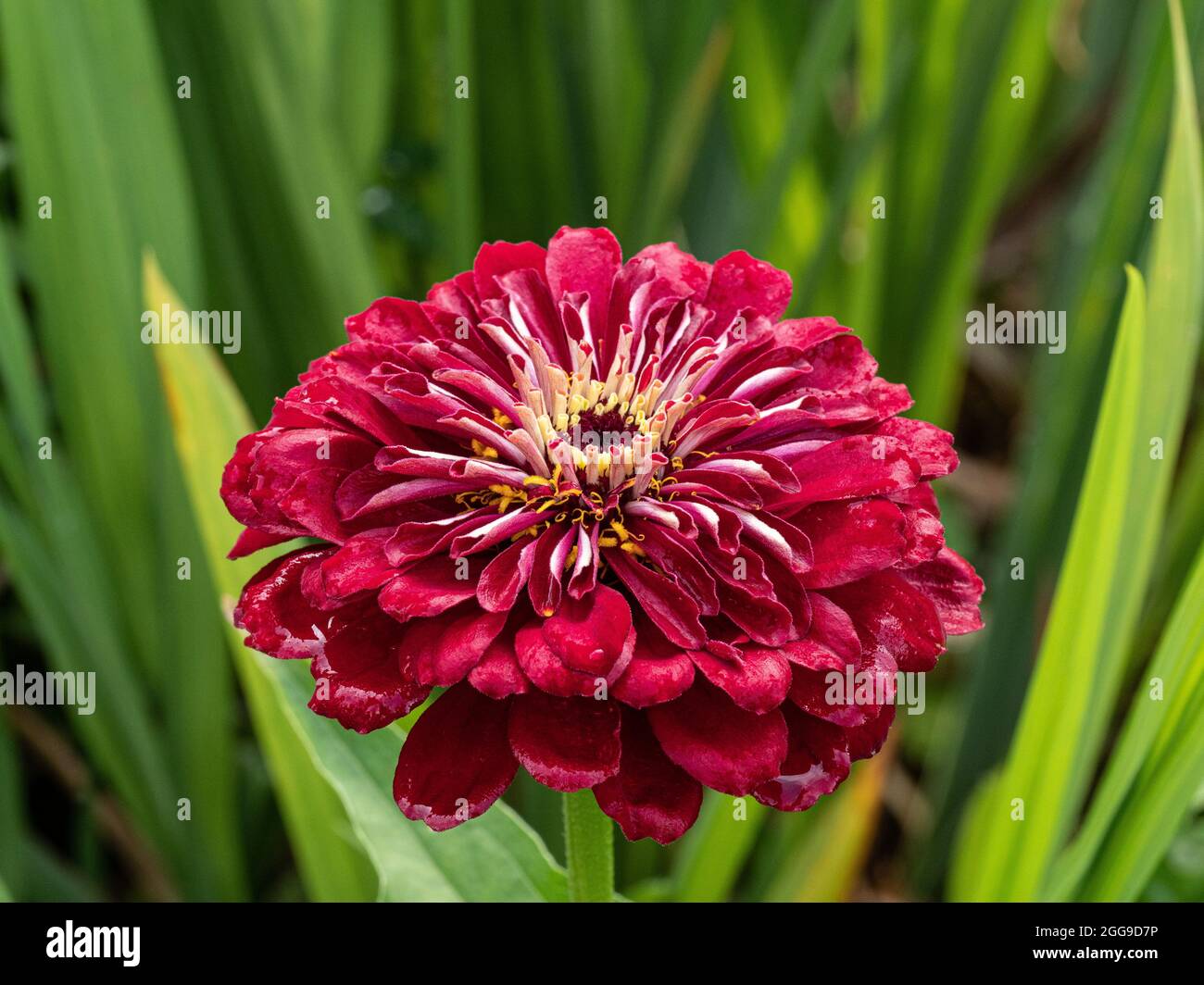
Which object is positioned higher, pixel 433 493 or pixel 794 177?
pixel 794 177

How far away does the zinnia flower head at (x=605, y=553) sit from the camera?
0.29 meters

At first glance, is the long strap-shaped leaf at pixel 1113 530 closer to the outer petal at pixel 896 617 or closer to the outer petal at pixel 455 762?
the outer petal at pixel 896 617

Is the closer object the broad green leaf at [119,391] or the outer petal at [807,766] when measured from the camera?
the outer petal at [807,766]

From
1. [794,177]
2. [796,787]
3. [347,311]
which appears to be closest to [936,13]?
[794,177]

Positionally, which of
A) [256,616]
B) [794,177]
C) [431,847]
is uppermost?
[794,177]

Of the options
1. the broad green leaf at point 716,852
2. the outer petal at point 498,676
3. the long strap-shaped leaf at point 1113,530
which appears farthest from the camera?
the broad green leaf at point 716,852

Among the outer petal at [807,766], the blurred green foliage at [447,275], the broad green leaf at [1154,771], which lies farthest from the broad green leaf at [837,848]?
the outer petal at [807,766]

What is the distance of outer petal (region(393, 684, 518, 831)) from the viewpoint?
0.29m

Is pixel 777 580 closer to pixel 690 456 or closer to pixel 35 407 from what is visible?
pixel 690 456

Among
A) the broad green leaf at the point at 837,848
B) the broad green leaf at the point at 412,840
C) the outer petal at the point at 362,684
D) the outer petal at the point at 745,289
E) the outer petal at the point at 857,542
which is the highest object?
the outer petal at the point at 745,289

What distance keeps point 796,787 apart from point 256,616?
0.15m

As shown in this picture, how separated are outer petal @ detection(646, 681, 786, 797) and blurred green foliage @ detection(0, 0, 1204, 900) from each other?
0.41 feet

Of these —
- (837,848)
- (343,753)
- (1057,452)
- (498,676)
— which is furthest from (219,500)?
(1057,452)

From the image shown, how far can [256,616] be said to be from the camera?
31cm
